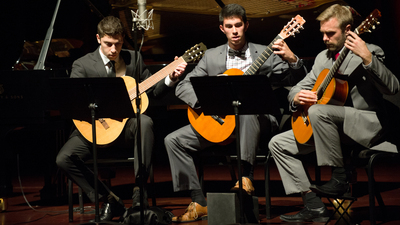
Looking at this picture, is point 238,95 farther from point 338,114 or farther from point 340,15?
point 340,15

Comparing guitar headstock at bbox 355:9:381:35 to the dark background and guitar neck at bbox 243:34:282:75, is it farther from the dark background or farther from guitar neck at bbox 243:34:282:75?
the dark background

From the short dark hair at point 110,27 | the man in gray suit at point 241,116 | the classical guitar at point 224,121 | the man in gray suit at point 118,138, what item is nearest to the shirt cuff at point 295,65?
the man in gray suit at point 241,116

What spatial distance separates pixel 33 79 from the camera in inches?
158

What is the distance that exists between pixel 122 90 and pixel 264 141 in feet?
4.28

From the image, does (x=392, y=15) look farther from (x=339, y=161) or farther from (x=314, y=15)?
(x=339, y=161)

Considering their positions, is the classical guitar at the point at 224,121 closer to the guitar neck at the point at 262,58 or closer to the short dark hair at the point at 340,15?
the guitar neck at the point at 262,58

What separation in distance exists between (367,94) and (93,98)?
190 cm

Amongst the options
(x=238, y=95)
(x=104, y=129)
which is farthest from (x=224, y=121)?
(x=104, y=129)

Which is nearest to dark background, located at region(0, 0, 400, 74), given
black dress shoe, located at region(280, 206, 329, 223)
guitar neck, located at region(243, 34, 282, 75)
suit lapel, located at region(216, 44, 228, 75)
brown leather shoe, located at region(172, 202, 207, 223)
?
guitar neck, located at region(243, 34, 282, 75)

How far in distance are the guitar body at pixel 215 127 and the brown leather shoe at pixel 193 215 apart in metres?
0.53

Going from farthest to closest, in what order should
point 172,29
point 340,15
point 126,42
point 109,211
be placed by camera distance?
point 172,29 → point 126,42 → point 109,211 → point 340,15

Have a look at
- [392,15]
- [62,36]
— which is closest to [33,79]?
[62,36]

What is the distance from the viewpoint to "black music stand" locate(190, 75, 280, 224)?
2.91 metres

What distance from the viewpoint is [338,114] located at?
311cm
